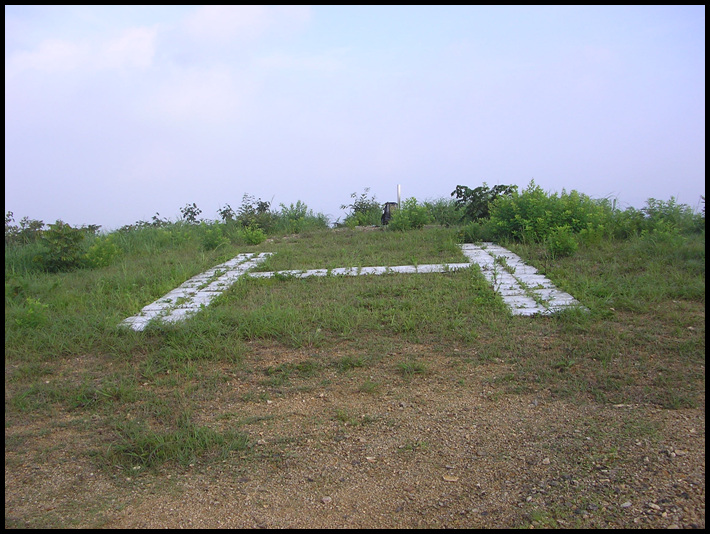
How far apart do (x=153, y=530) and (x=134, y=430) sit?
2.52 ft

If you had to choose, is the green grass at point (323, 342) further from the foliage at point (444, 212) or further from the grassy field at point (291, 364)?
the foliage at point (444, 212)

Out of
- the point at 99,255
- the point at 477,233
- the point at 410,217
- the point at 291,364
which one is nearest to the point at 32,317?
the point at 291,364

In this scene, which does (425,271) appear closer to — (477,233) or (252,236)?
(477,233)

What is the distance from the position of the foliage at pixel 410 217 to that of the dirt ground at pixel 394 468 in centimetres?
555

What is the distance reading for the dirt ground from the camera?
200 cm

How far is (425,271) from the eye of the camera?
5.48 meters

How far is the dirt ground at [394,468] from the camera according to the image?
1998 mm

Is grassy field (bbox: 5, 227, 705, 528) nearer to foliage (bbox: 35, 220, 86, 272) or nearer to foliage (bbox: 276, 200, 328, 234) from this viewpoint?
foliage (bbox: 35, 220, 86, 272)

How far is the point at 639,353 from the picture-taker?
10.8ft

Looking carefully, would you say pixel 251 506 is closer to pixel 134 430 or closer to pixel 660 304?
pixel 134 430

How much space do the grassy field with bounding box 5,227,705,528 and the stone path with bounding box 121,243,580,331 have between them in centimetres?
14

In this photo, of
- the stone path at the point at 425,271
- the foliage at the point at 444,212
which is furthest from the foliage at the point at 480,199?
the stone path at the point at 425,271

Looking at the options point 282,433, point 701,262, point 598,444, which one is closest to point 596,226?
point 701,262

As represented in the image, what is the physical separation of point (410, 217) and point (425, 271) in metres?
3.27
